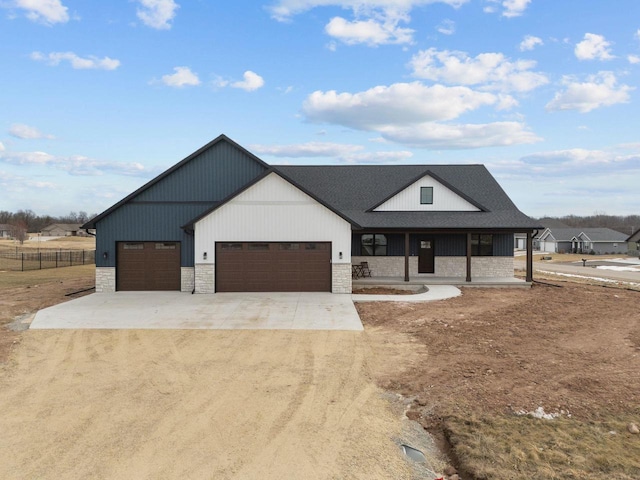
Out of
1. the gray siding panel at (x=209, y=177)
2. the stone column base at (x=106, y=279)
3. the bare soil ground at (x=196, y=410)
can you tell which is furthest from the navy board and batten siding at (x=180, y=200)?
the bare soil ground at (x=196, y=410)

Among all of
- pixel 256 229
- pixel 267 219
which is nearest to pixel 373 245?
pixel 267 219

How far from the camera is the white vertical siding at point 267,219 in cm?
1750

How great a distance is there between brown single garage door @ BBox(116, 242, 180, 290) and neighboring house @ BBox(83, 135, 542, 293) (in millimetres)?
43

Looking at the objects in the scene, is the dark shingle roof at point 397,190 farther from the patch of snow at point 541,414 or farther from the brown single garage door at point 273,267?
the patch of snow at point 541,414

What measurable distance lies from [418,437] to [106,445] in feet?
13.1

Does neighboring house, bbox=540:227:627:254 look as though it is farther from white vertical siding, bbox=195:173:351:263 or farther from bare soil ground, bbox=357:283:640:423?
white vertical siding, bbox=195:173:351:263

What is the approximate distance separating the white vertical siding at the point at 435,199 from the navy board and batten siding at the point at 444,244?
1.30m

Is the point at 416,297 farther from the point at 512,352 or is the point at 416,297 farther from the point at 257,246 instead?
the point at 512,352

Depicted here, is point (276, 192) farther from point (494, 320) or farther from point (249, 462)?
point (249, 462)

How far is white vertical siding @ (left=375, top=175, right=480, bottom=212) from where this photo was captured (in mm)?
21156

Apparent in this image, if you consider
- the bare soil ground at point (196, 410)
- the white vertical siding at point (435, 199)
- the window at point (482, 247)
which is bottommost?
the bare soil ground at point (196, 410)

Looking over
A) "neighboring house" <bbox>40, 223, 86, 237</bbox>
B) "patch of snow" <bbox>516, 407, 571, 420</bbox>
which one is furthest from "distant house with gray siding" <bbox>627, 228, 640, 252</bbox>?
"neighboring house" <bbox>40, 223, 86, 237</bbox>

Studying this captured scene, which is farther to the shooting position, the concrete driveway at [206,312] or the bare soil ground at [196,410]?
the concrete driveway at [206,312]

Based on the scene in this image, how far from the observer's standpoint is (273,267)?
58.3 ft
